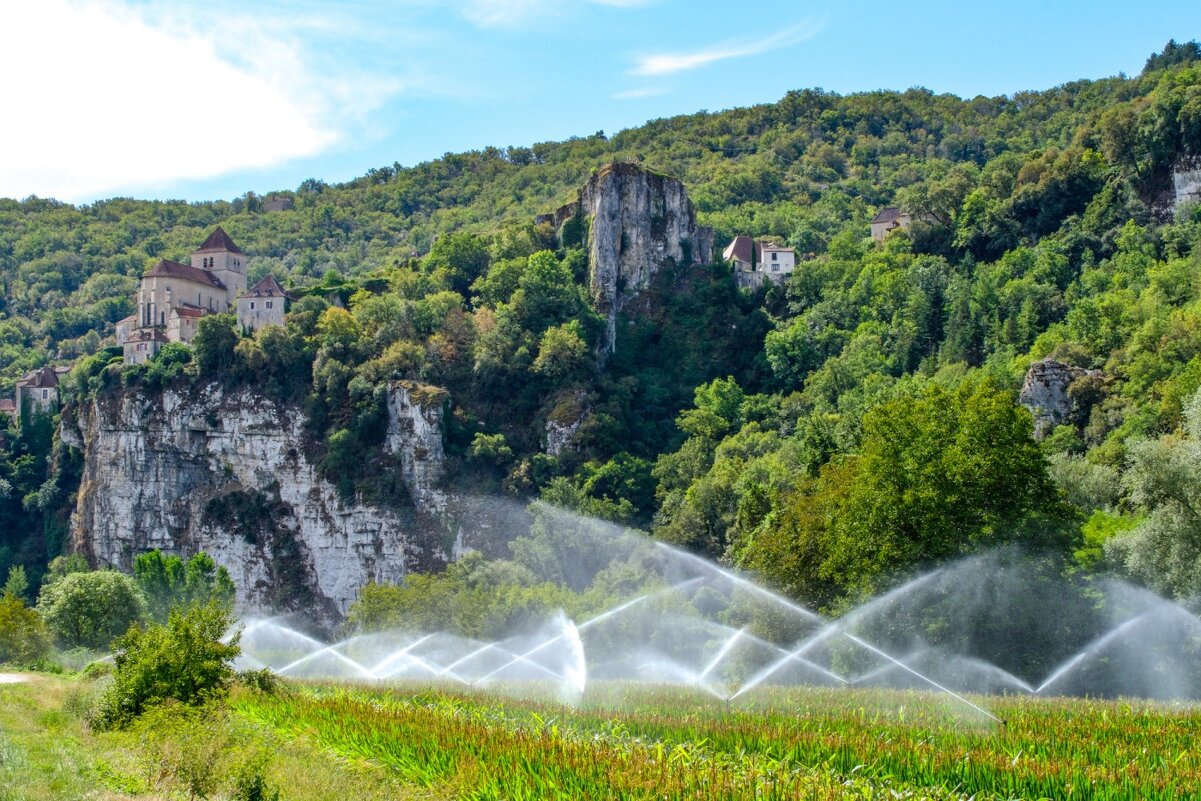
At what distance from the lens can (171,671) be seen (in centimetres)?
4125

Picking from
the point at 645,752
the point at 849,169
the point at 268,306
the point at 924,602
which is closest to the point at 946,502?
the point at 924,602

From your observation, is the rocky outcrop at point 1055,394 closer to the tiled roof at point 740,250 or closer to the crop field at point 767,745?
the crop field at point 767,745

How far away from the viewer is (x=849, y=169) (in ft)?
635

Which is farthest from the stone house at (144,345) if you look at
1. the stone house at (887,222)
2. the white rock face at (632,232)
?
the stone house at (887,222)

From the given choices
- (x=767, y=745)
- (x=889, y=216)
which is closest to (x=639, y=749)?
(x=767, y=745)

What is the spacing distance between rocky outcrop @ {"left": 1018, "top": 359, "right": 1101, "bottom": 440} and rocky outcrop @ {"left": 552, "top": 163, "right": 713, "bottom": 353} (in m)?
43.9

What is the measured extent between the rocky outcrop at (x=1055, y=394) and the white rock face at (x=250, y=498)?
137ft

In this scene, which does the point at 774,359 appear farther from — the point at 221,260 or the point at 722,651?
the point at 221,260

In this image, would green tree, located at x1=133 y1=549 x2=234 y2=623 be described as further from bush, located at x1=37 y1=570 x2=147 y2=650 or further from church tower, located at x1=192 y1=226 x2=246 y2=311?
church tower, located at x1=192 y1=226 x2=246 y2=311

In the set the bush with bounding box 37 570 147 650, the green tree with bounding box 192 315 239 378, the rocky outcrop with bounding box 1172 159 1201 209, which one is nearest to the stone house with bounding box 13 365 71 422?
the green tree with bounding box 192 315 239 378

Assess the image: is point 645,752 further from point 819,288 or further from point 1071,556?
point 819,288

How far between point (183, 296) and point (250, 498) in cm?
3020

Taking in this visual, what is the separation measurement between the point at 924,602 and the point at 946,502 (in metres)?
3.92

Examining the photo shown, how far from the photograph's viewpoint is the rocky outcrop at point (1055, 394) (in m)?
79.1
